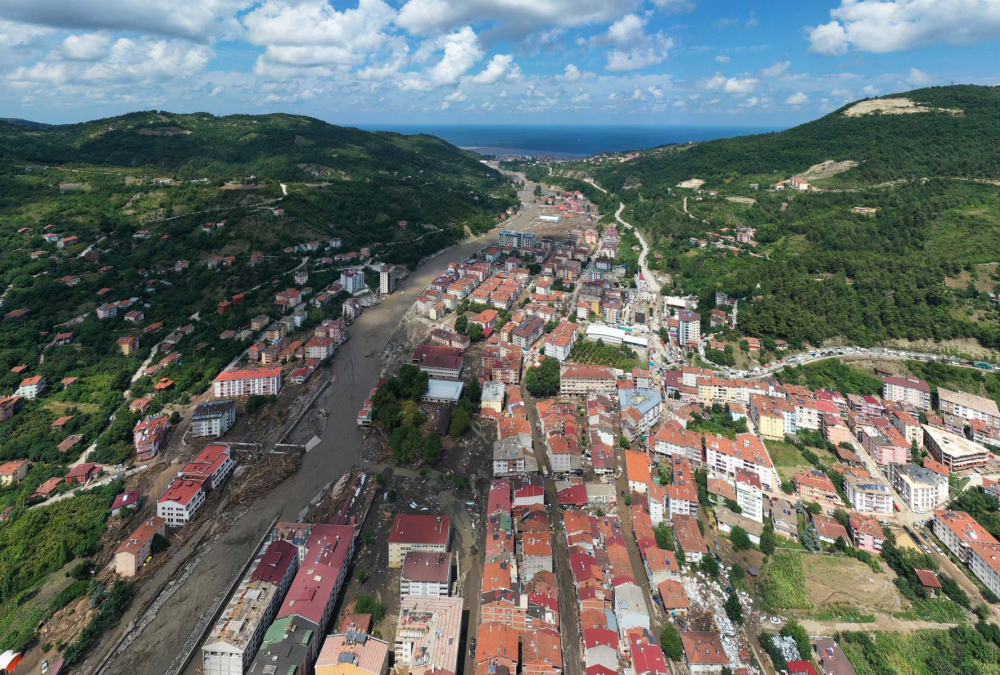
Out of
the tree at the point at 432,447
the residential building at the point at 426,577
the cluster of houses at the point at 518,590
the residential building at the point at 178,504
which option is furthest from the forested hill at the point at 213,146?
the residential building at the point at 426,577

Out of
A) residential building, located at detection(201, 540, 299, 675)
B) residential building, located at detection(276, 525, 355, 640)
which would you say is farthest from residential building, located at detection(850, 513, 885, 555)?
residential building, located at detection(201, 540, 299, 675)

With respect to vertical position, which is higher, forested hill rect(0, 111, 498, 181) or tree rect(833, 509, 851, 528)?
forested hill rect(0, 111, 498, 181)

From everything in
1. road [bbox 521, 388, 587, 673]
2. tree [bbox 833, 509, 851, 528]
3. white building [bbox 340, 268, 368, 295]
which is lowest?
road [bbox 521, 388, 587, 673]

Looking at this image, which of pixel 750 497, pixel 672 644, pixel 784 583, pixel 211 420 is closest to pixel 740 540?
pixel 784 583

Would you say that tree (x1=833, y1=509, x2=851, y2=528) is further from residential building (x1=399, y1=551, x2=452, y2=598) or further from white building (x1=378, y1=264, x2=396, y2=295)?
white building (x1=378, y1=264, x2=396, y2=295)

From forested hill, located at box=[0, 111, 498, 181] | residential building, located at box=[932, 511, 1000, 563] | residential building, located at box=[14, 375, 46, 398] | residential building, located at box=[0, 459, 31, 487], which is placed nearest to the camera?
residential building, located at box=[932, 511, 1000, 563]

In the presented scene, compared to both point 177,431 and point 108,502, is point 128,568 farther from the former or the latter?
point 177,431

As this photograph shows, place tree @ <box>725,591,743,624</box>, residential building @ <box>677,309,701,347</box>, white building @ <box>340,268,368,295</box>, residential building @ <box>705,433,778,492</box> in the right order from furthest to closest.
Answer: white building @ <box>340,268,368,295</box> < residential building @ <box>677,309,701,347</box> < residential building @ <box>705,433,778,492</box> < tree @ <box>725,591,743,624</box>

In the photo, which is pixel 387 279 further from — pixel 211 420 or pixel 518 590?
pixel 518 590
